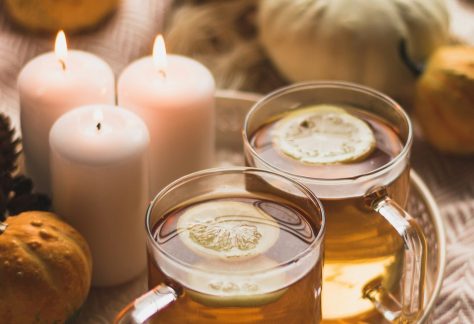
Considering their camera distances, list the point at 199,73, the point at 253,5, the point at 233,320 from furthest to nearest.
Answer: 1. the point at 253,5
2. the point at 199,73
3. the point at 233,320

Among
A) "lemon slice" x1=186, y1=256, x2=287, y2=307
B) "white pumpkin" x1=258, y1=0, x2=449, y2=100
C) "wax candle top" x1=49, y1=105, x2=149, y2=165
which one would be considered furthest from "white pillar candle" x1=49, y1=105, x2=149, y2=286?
"white pumpkin" x1=258, y1=0, x2=449, y2=100

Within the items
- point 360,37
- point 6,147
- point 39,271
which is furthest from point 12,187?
point 360,37

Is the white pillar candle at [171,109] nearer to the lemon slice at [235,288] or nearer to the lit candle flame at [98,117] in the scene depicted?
the lit candle flame at [98,117]

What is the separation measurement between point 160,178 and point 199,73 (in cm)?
12

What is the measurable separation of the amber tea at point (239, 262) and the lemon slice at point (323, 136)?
93mm

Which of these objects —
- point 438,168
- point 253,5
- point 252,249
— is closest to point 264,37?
point 253,5

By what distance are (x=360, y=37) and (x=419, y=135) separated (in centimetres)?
16

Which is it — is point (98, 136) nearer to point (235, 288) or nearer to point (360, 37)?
point (235, 288)

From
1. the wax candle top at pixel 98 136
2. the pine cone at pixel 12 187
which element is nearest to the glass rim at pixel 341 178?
the wax candle top at pixel 98 136

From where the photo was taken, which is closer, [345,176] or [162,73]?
[345,176]

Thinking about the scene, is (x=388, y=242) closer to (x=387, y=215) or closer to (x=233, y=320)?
(x=387, y=215)

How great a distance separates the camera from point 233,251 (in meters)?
0.65

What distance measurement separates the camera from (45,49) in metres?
1.27

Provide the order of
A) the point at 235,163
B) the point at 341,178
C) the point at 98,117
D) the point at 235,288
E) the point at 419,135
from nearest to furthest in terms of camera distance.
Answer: the point at 235,288 < the point at 341,178 < the point at 98,117 < the point at 235,163 < the point at 419,135
